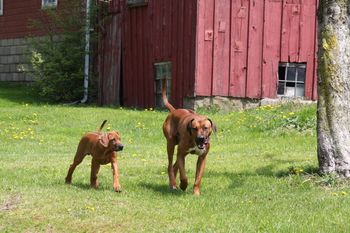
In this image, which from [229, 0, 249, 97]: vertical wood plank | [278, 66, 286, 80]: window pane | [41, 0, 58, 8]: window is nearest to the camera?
[229, 0, 249, 97]: vertical wood plank

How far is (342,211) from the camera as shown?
820 cm

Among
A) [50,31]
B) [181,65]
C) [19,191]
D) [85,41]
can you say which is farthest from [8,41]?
[19,191]

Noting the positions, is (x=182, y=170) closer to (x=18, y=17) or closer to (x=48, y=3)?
(x=48, y=3)

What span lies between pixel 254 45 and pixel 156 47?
305 centimetres

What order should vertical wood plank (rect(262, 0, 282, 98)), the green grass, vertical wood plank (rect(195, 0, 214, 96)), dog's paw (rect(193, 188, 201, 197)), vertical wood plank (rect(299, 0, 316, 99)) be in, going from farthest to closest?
vertical wood plank (rect(299, 0, 316, 99)) < vertical wood plank (rect(262, 0, 282, 98)) < vertical wood plank (rect(195, 0, 214, 96)) < dog's paw (rect(193, 188, 201, 197)) < the green grass

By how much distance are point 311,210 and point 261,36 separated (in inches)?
485

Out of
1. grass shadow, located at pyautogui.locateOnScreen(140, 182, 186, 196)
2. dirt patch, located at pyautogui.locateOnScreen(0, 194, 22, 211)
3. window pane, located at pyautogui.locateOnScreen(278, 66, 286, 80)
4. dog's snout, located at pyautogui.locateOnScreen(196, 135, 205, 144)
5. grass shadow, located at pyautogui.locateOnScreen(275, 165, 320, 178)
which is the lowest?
dirt patch, located at pyautogui.locateOnScreen(0, 194, 22, 211)

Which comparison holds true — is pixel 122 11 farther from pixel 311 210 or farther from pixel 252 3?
pixel 311 210

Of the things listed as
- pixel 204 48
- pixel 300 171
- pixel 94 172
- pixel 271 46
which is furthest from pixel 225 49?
pixel 94 172

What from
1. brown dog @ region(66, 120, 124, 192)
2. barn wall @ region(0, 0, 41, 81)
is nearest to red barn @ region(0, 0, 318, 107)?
barn wall @ region(0, 0, 41, 81)

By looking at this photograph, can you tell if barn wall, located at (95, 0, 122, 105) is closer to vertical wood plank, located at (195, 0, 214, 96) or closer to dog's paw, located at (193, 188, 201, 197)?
vertical wood plank, located at (195, 0, 214, 96)

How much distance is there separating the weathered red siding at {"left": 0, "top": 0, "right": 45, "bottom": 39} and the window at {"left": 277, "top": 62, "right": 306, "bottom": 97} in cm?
1164

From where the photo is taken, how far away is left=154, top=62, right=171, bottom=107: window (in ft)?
70.0

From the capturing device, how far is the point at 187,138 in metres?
9.45
